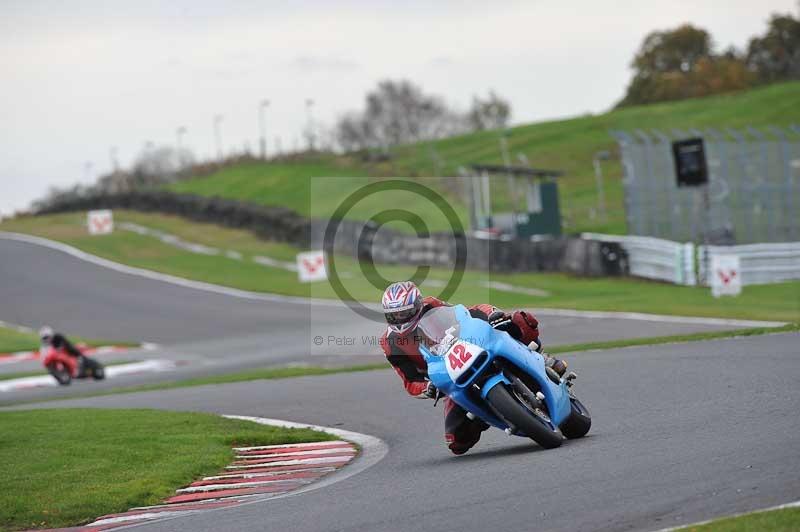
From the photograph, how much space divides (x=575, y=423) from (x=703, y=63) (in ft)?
289

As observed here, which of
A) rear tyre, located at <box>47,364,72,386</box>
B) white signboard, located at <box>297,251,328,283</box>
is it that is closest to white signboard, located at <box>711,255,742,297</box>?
rear tyre, located at <box>47,364,72,386</box>

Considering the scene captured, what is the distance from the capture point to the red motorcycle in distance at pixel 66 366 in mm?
25844

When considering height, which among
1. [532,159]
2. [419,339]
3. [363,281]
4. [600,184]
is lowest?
[363,281]

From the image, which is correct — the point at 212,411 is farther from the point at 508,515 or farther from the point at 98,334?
the point at 98,334

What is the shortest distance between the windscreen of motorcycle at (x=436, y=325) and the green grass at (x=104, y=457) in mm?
2340

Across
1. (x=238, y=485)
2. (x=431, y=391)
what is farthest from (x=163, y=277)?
(x=431, y=391)

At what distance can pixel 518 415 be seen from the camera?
29.1ft

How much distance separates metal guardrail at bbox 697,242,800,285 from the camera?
100ft

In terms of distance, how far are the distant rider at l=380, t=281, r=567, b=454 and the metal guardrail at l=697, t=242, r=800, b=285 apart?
22007 mm

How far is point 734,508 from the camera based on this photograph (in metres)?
6.40

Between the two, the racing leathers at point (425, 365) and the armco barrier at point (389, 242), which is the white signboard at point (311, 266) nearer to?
the armco barrier at point (389, 242)

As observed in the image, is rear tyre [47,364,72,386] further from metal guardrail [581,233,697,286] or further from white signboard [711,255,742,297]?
metal guardrail [581,233,697,286]

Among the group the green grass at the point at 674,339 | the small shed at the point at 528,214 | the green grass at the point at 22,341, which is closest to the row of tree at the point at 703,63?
the small shed at the point at 528,214

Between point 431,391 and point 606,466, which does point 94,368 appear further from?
point 606,466
